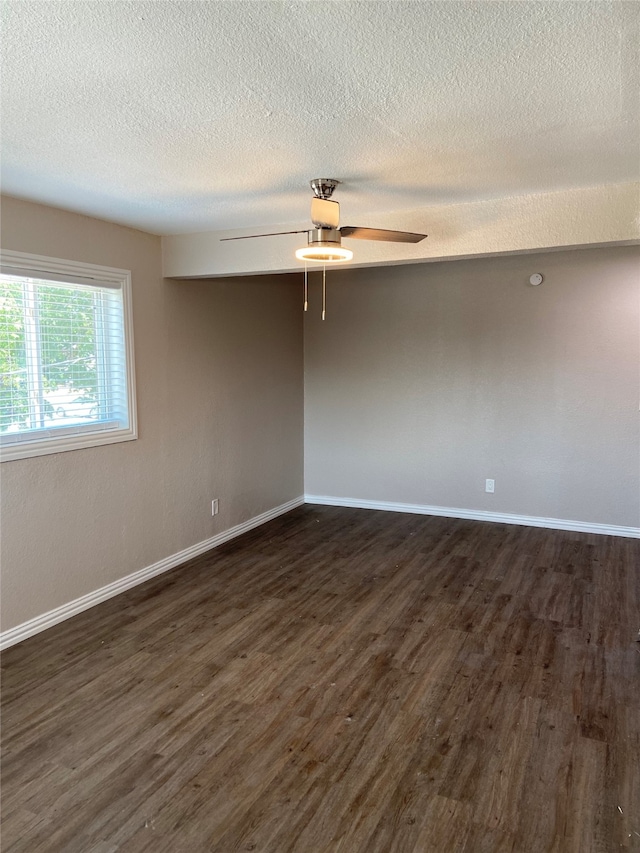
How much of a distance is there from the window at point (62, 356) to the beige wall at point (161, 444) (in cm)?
9

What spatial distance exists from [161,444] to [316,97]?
2795 mm

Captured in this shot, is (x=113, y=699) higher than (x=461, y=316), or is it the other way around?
(x=461, y=316)

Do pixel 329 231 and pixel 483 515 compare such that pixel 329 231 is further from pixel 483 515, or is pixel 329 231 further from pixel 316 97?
pixel 483 515

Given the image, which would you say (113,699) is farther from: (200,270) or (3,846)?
(200,270)

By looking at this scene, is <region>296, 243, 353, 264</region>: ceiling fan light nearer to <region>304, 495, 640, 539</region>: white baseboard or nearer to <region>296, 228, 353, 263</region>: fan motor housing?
<region>296, 228, 353, 263</region>: fan motor housing

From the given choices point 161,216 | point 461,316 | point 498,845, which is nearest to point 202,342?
point 161,216

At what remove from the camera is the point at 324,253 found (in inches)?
114

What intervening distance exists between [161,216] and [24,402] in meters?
1.35

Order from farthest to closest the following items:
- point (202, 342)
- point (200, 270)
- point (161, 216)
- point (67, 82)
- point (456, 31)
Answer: point (202, 342) < point (200, 270) < point (161, 216) < point (67, 82) < point (456, 31)

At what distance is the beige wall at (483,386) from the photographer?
15.4 ft

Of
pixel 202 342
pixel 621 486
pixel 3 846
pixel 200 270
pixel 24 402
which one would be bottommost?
pixel 3 846

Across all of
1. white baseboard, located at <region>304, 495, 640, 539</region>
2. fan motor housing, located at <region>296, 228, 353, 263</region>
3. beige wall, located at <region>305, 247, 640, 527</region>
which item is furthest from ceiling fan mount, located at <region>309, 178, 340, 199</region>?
white baseboard, located at <region>304, 495, 640, 539</region>

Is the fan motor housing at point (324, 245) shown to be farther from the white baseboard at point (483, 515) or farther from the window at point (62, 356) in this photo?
the white baseboard at point (483, 515)

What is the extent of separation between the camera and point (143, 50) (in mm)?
1534
